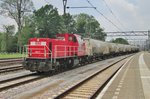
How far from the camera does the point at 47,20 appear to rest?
101m

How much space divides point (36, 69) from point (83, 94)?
826cm

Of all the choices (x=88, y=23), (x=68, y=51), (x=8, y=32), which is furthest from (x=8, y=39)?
(x=68, y=51)

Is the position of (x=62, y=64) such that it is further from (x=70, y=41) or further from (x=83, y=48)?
(x=83, y=48)

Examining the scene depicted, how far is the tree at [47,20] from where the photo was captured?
9606cm

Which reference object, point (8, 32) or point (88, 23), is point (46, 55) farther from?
point (88, 23)

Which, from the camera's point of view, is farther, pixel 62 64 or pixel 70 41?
pixel 70 41

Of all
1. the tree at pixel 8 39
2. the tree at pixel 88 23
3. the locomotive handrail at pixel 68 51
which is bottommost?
the locomotive handrail at pixel 68 51

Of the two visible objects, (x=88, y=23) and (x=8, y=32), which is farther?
(x=88, y=23)

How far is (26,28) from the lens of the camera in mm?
93750

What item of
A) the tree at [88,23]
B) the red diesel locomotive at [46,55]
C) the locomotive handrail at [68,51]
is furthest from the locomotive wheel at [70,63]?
Answer: the tree at [88,23]

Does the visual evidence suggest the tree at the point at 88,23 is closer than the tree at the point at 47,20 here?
No

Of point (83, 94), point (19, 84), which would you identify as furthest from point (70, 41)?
point (83, 94)

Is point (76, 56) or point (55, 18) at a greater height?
point (55, 18)

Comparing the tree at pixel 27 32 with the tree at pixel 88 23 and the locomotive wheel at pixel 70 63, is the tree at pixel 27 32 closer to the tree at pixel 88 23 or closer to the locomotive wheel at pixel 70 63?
the tree at pixel 88 23
